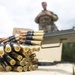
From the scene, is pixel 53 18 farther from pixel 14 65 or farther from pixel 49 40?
pixel 14 65

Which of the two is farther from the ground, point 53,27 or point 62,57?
point 53,27

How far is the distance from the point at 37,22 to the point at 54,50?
388 centimetres

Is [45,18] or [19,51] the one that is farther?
[45,18]

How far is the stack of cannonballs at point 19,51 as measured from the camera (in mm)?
11992

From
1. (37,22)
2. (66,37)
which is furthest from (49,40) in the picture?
(37,22)

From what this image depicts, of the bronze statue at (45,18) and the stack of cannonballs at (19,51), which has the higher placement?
the bronze statue at (45,18)

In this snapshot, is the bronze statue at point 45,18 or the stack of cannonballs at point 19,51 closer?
the stack of cannonballs at point 19,51

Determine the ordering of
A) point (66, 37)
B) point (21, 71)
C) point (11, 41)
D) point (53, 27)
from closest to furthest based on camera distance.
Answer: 1. point (21, 71)
2. point (11, 41)
3. point (66, 37)
4. point (53, 27)

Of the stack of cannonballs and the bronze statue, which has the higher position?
the bronze statue

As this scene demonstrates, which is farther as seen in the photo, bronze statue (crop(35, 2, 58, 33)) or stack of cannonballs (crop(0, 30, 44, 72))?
bronze statue (crop(35, 2, 58, 33))

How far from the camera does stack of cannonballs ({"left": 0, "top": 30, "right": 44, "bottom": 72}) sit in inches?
472

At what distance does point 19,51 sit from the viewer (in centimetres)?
1219

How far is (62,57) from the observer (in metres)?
25.6

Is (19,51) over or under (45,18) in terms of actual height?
under
